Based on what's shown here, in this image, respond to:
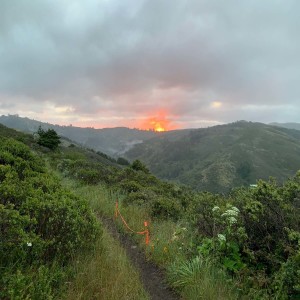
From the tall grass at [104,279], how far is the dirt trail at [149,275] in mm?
320

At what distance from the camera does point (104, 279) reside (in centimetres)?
479

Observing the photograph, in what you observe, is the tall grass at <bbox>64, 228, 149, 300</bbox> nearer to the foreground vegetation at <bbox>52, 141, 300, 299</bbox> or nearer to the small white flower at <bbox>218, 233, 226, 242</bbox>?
the foreground vegetation at <bbox>52, 141, 300, 299</bbox>

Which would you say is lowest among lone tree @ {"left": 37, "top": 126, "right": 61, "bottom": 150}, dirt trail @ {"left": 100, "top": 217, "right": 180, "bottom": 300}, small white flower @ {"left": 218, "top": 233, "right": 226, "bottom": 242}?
dirt trail @ {"left": 100, "top": 217, "right": 180, "bottom": 300}

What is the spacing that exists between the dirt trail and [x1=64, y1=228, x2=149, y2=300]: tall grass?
320mm

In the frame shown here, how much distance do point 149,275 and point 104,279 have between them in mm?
1493

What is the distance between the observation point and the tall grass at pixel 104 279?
4363 millimetres

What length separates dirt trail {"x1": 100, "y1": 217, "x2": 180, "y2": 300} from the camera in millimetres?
5293

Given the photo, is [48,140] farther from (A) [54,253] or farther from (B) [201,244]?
(A) [54,253]

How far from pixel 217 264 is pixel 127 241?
10.1 feet

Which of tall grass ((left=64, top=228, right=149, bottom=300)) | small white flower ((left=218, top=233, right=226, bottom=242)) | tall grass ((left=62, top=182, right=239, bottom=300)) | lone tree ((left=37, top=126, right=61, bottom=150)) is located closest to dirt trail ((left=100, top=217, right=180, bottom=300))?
tall grass ((left=62, top=182, right=239, bottom=300))

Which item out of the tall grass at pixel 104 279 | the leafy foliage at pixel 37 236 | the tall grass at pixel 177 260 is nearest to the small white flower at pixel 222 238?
the tall grass at pixel 177 260

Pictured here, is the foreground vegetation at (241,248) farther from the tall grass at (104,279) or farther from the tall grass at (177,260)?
the tall grass at (104,279)

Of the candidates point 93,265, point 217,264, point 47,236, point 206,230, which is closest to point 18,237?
point 47,236

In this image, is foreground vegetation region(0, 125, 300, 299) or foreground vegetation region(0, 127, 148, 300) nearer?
foreground vegetation region(0, 127, 148, 300)
